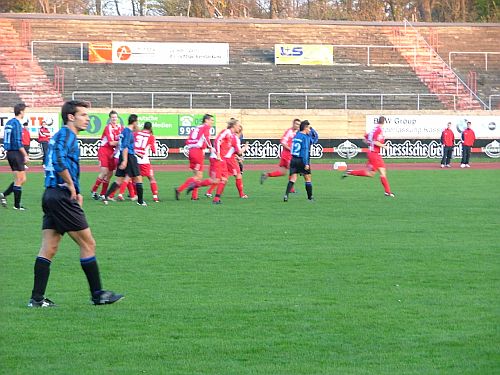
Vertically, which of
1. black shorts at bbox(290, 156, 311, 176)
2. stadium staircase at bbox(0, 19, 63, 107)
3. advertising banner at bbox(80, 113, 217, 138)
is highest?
stadium staircase at bbox(0, 19, 63, 107)

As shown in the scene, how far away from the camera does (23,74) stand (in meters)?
46.4

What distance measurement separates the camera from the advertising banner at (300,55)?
Result: 50.2 metres

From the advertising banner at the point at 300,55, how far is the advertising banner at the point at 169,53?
2.66 meters

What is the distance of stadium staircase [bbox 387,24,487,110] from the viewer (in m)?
48.8

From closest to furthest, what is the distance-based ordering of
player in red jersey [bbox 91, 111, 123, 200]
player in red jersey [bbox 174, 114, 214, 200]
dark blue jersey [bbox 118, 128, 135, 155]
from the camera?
dark blue jersey [bbox 118, 128, 135, 155], player in red jersey [bbox 91, 111, 123, 200], player in red jersey [bbox 174, 114, 214, 200]

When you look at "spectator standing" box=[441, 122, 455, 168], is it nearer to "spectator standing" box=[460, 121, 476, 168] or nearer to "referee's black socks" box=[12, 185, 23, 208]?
"spectator standing" box=[460, 121, 476, 168]

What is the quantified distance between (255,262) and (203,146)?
34.2 feet

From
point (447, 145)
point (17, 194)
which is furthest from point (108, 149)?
point (447, 145)

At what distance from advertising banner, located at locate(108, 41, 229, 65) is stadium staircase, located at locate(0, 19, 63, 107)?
3370 millimetres

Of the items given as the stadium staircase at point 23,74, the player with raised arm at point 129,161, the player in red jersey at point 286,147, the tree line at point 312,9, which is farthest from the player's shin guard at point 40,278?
the tree line at point 312,9

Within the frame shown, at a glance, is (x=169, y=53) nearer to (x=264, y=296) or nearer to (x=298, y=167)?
(x=298, y=167)

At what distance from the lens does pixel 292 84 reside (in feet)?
160

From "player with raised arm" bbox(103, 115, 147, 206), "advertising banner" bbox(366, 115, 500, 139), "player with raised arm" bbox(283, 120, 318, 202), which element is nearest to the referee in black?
"player with raised arm" bbox(103, 115, 147, 206)

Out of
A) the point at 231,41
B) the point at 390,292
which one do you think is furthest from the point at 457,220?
the point at 231,41
